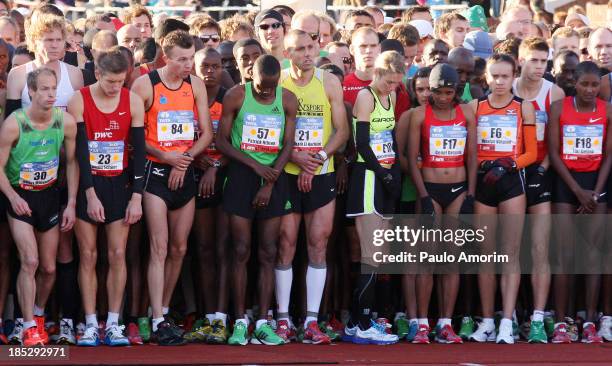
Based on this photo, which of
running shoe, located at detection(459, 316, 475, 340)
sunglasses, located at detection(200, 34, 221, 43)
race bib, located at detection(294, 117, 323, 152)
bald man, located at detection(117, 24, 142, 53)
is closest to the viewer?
race bib, located at detection(294, 117, 323, 152)

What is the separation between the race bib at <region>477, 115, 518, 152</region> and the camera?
1009 cm

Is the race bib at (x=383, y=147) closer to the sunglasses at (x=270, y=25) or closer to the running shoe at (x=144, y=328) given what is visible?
the sunglasses at (x=270, y=25)

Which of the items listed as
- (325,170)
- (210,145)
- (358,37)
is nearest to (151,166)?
(210,145)

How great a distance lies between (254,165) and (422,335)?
1884mm

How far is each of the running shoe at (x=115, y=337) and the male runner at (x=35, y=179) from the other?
0.45 m

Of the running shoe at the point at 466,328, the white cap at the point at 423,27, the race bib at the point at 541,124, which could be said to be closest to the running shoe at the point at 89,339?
the running shoe at the point at 466,328

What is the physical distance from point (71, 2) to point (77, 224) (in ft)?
27.2

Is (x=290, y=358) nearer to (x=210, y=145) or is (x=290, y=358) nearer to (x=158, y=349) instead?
(x=158, y=349)

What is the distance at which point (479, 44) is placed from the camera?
1304cm

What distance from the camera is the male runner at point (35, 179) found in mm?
9172

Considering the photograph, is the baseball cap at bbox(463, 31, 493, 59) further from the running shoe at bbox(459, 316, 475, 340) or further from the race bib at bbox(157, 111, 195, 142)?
the race bib at bbox(157, 111, 195, 142)

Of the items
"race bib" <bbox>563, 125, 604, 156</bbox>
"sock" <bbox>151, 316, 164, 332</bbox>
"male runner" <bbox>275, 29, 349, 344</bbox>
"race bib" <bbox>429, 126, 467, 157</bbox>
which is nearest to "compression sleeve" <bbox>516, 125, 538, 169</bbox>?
"race bib" <bbox>563, 125, 604, 156</bbox>

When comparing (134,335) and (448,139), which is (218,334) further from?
(448,139)

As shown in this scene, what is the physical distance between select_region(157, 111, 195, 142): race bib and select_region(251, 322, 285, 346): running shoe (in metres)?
1.53
